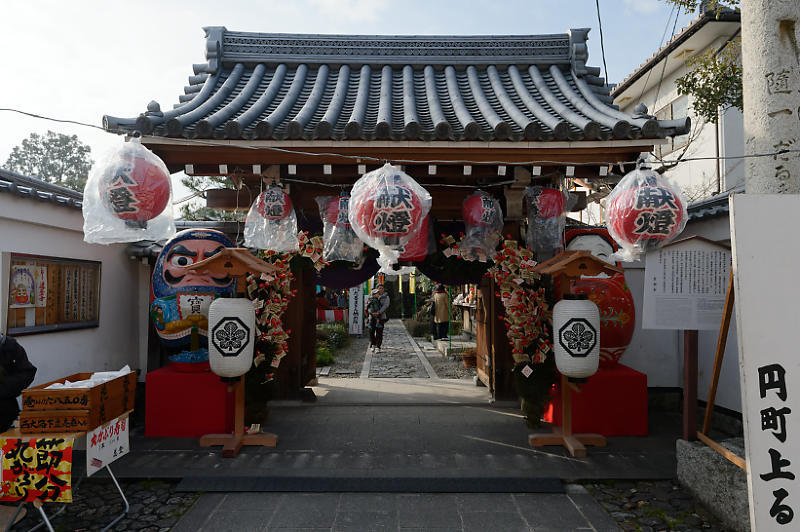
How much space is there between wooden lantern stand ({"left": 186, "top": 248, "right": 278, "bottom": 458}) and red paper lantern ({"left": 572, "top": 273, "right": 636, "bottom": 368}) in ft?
14.7

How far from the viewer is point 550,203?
600 centimetres

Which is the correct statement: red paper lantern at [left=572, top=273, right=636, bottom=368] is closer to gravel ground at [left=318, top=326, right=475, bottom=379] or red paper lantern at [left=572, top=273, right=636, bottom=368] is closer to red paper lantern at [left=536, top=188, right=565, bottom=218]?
red paper lantern at [left=536, top=188, right=565, bottom=218]

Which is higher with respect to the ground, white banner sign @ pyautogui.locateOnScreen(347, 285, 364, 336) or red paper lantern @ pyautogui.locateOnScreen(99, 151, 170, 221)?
red paper lantern @ pyautogui.locateOnScreen(99, 151, 170, 221)

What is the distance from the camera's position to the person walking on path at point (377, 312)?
15.2m

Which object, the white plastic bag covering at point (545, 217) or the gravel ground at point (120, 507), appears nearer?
the gravel ground at point (120, 507)

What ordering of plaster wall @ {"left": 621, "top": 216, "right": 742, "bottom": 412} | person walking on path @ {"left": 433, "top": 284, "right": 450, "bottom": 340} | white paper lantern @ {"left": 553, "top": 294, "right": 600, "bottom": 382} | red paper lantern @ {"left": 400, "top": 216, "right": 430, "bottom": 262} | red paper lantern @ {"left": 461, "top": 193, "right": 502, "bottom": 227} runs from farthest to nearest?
1. person walking on path @ {"left": 433, "top": 284, "right": 450, "bottom": 340}
2. plaster wall @ {"left": 621, "top": 216, "right": 742, "bottom": 412}
3. red paper lantern @ {"left": 400, "top": 216, "right": 430, "bottom": 262}
4. red paper lantern @ {"left": 461, "top": 193, "right": 502, "bottom": 227}
5. white paper lantern @ {"left": 553, "top": 294, "right": 600, "bottom": 382}

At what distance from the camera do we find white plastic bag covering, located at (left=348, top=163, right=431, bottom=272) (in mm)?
4449

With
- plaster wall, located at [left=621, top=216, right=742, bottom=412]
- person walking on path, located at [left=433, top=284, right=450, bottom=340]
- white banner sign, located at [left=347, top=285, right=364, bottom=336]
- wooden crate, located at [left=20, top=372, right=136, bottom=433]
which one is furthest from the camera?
white banner sign, located at [left=347, top=285, right=364, bottom=336]

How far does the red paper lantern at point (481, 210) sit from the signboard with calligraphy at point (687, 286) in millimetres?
1914

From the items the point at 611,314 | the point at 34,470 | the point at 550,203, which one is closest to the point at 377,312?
the point at 611,314

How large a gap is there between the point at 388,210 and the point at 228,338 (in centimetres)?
265

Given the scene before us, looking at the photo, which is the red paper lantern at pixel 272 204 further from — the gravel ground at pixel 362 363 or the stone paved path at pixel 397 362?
the stone paved path at pixel 397 362

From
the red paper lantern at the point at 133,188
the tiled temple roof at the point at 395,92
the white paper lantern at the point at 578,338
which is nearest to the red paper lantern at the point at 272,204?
the tiled temple roof at the point at 395,92

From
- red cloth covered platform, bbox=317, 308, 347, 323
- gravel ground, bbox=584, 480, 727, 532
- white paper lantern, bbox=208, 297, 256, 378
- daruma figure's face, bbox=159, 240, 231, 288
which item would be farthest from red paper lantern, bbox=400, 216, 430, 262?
red cloth covered platform, bbox=317, 308, 347, 323
